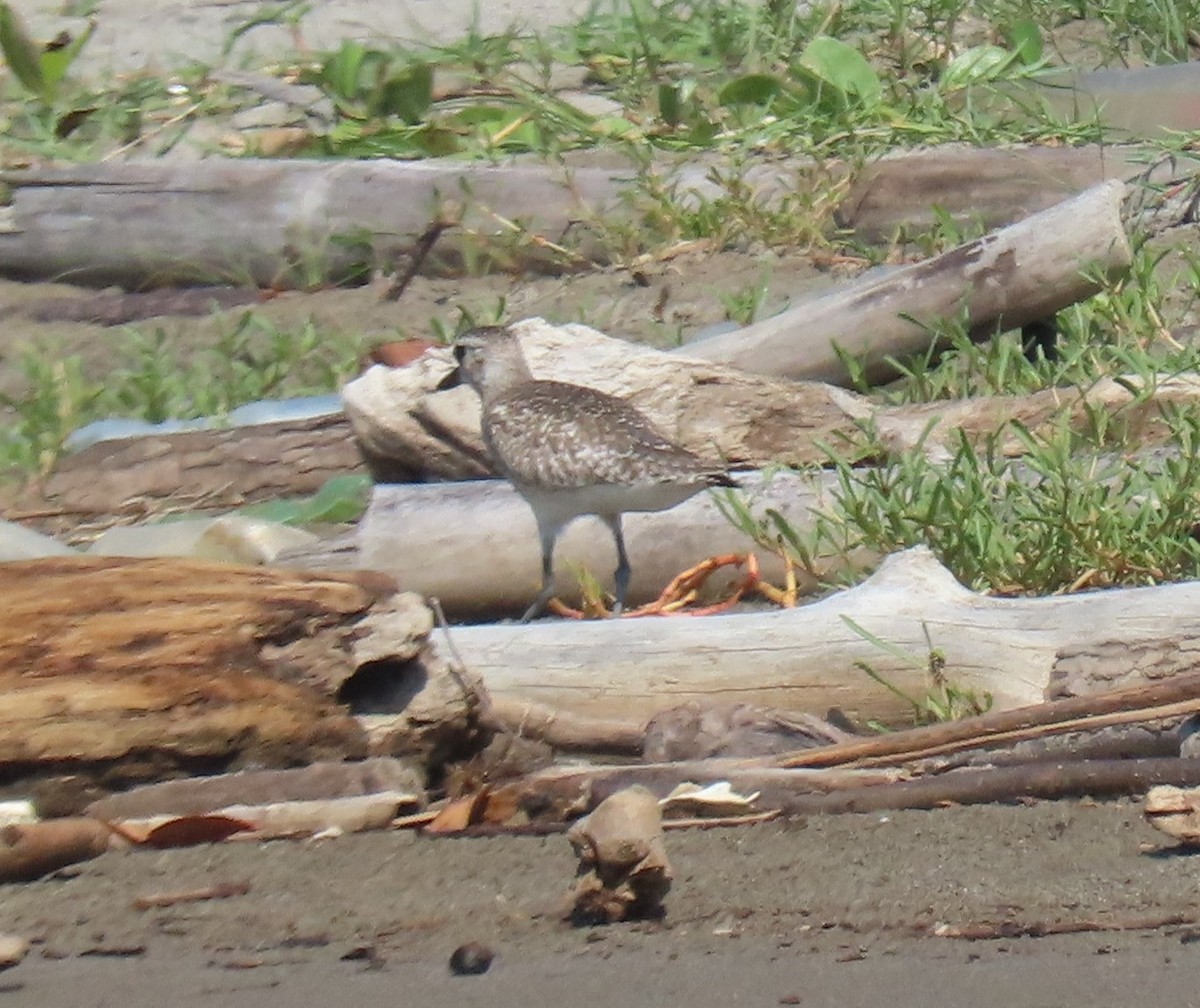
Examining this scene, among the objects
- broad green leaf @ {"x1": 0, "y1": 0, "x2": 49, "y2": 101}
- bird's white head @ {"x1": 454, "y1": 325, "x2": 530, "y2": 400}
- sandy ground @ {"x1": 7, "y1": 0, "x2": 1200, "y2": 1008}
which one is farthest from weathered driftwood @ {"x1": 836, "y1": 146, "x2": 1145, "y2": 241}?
sandy ground @ {"x1": 7, "y1": 0, "x2": 1200, "y2": 1008}

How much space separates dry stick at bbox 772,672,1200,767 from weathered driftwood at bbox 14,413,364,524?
293cm

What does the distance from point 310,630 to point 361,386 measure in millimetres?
2136

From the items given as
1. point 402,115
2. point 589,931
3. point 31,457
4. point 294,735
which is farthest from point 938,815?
point 402,115

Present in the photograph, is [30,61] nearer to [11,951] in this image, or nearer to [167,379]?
[167,379]

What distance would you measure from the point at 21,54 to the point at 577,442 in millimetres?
5165

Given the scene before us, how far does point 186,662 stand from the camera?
4.43m

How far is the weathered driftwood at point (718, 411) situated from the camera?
20.4 ft

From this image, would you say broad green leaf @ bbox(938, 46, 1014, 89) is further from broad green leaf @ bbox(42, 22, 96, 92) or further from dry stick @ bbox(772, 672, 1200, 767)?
dry stick @ bbox(772, 672, 1200, 767)

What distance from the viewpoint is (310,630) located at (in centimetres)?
456

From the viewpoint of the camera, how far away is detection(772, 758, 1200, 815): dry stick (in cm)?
405

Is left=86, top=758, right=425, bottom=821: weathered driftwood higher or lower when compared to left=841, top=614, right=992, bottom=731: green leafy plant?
higher

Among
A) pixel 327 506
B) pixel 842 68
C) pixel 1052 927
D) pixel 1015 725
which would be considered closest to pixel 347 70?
pixel 842 68

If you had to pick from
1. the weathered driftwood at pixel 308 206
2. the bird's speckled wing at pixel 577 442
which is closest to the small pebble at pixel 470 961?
the bird's speckled wing at pixel 577 442

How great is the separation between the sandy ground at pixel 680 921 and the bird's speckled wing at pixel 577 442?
2.06 metres
